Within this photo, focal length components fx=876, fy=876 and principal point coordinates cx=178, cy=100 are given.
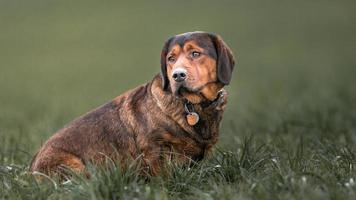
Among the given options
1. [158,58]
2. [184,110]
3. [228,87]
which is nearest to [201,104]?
[184,110]

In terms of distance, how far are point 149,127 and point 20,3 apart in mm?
37230

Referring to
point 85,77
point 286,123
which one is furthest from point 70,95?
point 286,123

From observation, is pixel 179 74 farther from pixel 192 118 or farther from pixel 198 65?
pixel 192 118

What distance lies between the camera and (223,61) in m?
7.15

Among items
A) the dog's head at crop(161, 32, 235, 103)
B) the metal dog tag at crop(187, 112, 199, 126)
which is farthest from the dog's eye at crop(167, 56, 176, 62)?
the metal dog tag at crop(187, 112, 199, 126)

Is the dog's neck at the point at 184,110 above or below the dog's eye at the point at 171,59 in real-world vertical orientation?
below

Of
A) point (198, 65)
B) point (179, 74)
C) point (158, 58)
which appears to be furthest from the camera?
point (158, 58)

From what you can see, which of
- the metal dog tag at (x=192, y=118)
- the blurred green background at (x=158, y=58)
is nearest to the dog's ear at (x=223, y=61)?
the metal dog tag at (x=192, y=118)

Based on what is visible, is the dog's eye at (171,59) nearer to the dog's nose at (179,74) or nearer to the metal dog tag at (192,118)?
the dog's nose at (179,74)

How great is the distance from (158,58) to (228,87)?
806 cm

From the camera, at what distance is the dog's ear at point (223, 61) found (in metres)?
7.11

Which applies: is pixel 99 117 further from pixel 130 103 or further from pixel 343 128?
pixel 343 128

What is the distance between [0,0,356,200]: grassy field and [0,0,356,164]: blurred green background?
4 cm

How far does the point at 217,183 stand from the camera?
695cm
